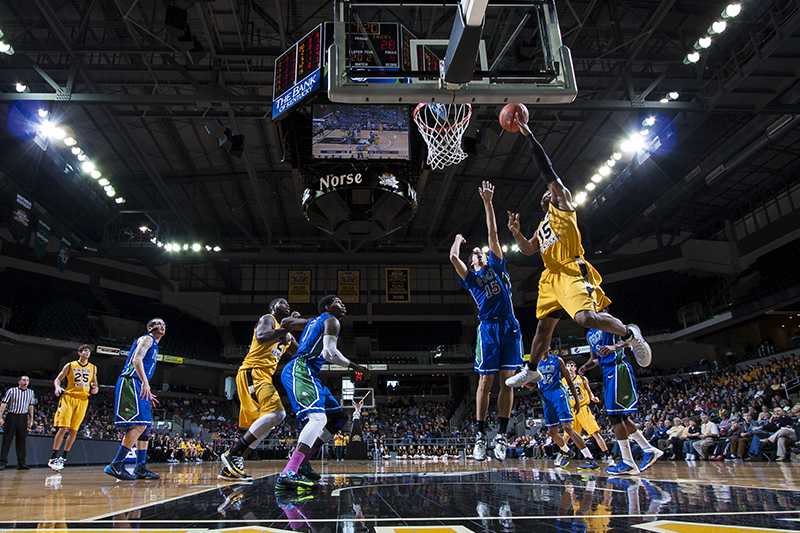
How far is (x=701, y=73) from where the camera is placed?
531 inches

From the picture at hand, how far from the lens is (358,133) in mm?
10188

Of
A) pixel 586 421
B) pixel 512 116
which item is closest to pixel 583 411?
pixel 586 421

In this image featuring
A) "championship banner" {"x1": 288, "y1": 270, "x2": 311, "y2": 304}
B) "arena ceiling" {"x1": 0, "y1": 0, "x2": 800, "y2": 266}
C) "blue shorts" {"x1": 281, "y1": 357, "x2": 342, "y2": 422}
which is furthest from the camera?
"championship banner" {"x1": 288, "y1": 270, "x2": 311, "y2": 304}

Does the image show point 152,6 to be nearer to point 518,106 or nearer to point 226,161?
point 226,161

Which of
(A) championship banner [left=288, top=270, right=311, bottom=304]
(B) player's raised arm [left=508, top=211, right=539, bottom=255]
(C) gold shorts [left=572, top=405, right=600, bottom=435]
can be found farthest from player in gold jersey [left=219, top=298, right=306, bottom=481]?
(A) championship banner [left=288, top=270, right=311, bottom=304]

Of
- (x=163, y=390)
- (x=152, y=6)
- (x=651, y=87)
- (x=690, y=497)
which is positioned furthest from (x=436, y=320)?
(x=690, y=497)

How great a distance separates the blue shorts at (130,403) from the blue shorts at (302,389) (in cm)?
260

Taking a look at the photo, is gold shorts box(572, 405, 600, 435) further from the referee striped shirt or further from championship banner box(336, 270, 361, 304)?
championship banner box(336, 270, 361, 304)

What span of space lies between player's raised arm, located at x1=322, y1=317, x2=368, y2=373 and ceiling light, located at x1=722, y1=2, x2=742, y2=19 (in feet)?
36.3

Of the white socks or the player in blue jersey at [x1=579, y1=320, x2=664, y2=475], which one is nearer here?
the player in blue jersey at [x1=579, y1=320, x2=664, y2=475]

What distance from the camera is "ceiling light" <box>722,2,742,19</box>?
11297 mm

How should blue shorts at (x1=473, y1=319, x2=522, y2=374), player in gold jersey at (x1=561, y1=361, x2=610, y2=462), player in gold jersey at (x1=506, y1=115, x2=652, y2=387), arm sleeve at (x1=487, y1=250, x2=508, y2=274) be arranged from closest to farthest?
player in gold jersey at (x1=506, y1=115, x2=652, y2=387) < blue shorts at (x1=473, y1=319, x2=522, y2=374) < arm sleeve at (x1=487, y1=250, x2=508, y2=274) < player in gold jersey at (x1=561, y1=361, x2=610, y2=462)

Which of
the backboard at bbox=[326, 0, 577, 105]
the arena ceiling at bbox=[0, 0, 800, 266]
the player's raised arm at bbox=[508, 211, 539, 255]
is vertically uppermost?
the arena ceiling at bbox=[0, 0, 800, 266]

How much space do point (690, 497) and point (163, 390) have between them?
29.9 metres
